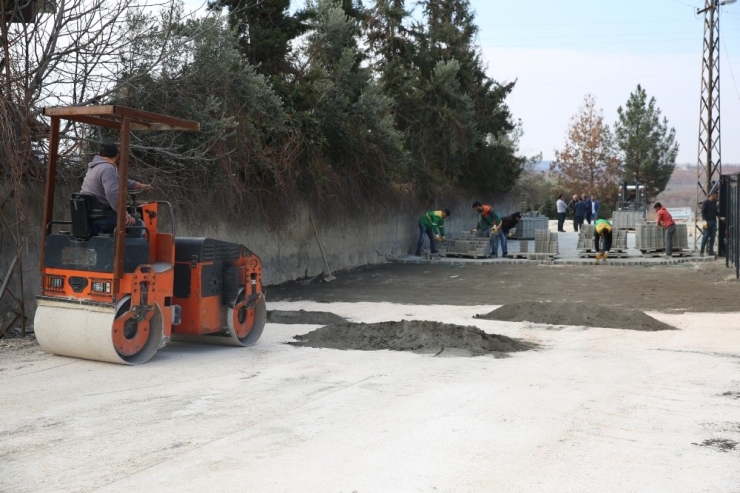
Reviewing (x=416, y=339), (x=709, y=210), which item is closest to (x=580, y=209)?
(x=709, y=210)

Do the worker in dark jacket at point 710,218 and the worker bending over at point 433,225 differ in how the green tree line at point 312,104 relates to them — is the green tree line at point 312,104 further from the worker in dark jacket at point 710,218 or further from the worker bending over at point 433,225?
the worker in dark jacket at point 710,218

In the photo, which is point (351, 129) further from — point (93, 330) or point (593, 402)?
point (593, 402)

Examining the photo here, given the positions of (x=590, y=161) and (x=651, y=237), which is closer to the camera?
(x=651, y=237)

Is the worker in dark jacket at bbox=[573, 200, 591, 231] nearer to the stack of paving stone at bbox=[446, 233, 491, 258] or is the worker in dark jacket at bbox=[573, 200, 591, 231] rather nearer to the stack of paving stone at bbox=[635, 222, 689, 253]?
the stack of paving stone at bbox=[635, 222, 689, 253]

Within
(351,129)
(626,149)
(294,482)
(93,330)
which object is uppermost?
(626,149)

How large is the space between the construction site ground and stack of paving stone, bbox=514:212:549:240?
20498 mm

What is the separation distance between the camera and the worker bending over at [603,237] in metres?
24.5

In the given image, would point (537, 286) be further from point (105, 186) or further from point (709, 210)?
point (105, 186)

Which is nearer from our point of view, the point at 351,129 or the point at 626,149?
the point at 351,129

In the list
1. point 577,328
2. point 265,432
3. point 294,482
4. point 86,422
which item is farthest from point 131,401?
point 577,328

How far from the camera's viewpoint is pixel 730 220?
69.8ft

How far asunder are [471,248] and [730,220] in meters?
7.44

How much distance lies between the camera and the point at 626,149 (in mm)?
60875

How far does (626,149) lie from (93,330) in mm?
57243
